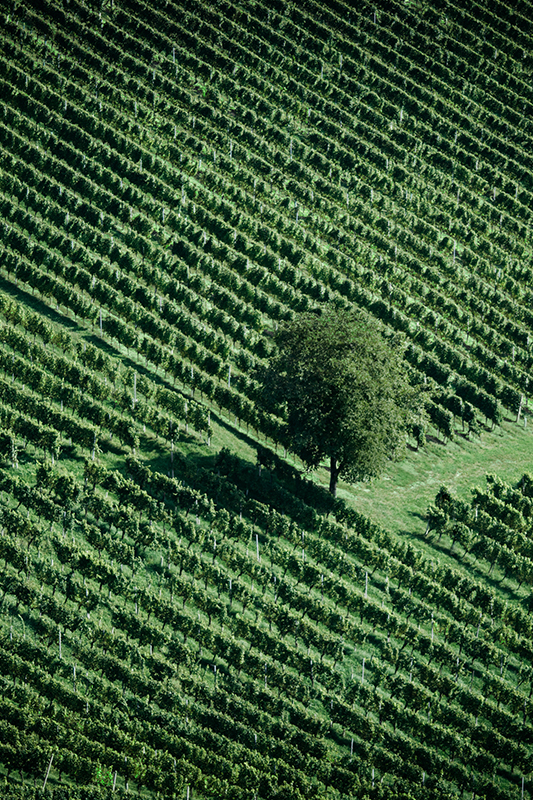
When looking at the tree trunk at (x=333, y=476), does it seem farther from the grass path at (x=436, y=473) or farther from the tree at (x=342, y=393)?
the grass path at (x=436, y=473)

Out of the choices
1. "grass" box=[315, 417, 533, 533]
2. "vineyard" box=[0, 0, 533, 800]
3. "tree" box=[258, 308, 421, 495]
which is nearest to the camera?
"vineyard" box=[0, 0, 533, 800]

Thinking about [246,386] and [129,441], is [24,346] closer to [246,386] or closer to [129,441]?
[129,441]

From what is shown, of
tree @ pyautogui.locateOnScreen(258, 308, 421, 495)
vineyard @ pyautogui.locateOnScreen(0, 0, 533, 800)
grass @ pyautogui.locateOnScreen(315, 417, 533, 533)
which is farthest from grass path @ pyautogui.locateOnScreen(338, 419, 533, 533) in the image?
tree @ pyautogui.locateOnScreen(258, 308, 421, 495)

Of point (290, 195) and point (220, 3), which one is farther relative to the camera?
point (220, 3)

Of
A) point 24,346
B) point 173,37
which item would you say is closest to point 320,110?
point 173,37

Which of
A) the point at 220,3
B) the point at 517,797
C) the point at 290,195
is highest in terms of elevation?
the point at 220,3

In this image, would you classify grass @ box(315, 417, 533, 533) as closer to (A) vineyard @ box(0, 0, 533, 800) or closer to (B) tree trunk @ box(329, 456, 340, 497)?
(A) vineyard @ box(0, 0, 533, 800)

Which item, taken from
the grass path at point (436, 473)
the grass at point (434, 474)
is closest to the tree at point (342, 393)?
the grass at point (434, 474)
